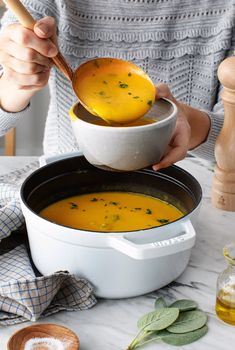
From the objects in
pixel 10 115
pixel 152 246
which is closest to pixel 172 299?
pixel 152 246

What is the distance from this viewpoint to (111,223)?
956mm

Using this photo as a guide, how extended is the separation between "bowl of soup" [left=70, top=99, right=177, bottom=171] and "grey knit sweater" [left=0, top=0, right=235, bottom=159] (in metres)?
0.58

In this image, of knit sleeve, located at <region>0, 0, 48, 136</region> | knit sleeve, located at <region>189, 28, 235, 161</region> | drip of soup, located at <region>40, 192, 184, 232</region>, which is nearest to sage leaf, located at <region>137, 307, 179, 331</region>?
drip of soup, located at <region>40, 192, 184, 232</region>

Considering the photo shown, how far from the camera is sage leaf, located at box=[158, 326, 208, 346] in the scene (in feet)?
2.67

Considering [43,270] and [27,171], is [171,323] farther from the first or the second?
[27,171]

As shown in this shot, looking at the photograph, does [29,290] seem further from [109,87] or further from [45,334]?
[109,87]

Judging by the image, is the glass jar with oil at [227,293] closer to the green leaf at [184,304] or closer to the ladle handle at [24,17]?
the green leaf at [184,304]

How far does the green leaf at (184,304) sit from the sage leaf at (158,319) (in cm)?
3

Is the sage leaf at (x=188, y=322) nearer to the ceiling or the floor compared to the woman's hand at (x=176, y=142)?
nearer to the floor

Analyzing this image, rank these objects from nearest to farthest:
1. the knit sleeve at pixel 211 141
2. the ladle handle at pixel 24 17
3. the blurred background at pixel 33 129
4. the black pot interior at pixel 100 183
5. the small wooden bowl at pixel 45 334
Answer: the small wooden bowl at pixel 45 334, the ladle handle at pixel 24 17, the black pot interior at pixel 100 183, the knit sleeve at pixel 211 141, the blurred background at pixel 33 129

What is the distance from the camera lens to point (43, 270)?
0.92 metres

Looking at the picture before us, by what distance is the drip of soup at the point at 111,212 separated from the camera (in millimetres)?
959

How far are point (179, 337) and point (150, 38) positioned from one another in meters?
0.89

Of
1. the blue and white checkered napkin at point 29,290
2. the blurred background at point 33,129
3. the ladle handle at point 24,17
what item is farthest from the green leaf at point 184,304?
the blurred background at point 33,129
